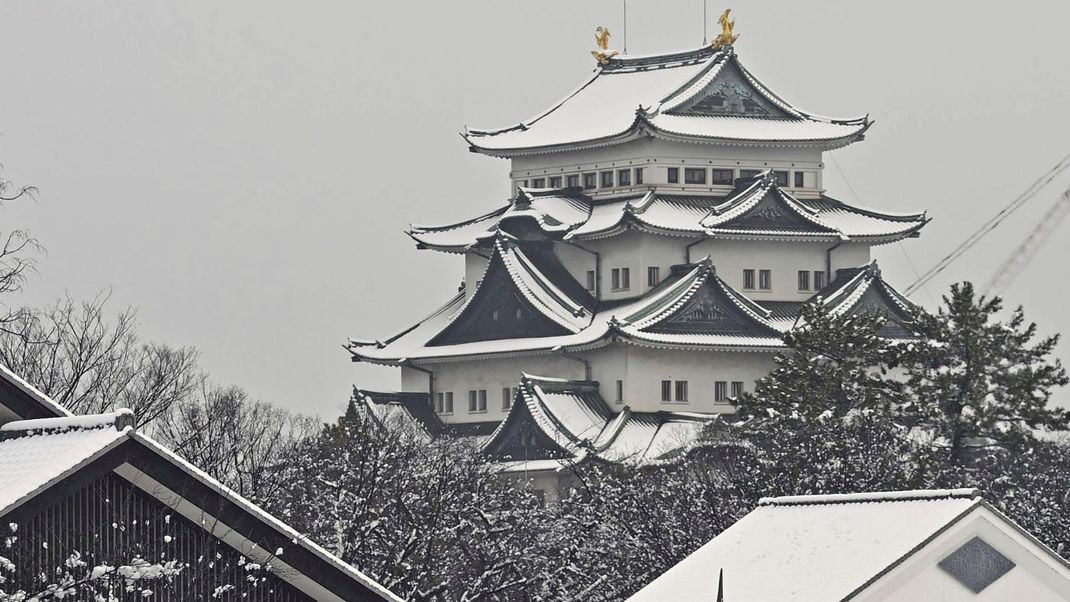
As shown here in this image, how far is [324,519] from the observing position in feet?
146

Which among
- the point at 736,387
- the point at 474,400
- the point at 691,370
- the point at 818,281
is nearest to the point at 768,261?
the point at 818,281

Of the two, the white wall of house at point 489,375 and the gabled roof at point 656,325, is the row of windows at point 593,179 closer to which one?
the gabled roof at point 656,325

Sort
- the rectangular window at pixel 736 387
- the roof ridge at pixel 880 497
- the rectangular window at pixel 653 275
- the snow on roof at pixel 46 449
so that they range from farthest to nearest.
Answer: the rectangular window at pixel 653 275
the rectangular window at pixel 736 387
the roof ridge at pixel 880 497
the snow on roof at pixel 46 449

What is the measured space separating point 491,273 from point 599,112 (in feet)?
28.4

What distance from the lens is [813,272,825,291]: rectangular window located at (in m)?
81.6

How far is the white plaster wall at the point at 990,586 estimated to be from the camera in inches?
1006

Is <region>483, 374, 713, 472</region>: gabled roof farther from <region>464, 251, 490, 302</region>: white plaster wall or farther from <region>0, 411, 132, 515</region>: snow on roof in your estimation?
<region>0, 411, 132, 515</region>: snow on roof

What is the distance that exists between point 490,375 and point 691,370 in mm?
7317

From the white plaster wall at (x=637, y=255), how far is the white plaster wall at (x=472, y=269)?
5574mm

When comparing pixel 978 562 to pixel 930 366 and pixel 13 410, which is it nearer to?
pixel 13 410

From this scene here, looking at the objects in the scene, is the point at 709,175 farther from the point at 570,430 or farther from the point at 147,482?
the point at 147,482

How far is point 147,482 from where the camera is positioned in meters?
18.9

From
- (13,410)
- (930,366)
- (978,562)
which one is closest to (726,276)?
(930,366)

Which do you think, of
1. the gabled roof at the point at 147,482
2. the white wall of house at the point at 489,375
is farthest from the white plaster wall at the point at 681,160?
the gabled roof at the point at 147,482
